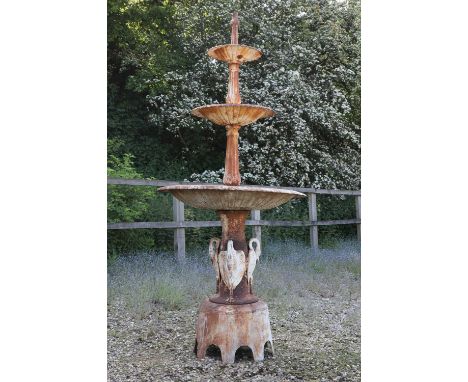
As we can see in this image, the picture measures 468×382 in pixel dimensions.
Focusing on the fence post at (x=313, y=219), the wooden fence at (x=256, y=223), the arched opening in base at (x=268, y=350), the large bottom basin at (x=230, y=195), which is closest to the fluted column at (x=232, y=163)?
the large bottom basin at (x=230, y=195)

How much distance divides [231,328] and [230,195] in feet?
2.51

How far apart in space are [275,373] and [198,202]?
103cm

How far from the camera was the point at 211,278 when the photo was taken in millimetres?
4613

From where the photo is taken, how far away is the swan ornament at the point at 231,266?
275 centimetres

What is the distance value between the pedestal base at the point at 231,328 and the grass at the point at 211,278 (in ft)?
3.21

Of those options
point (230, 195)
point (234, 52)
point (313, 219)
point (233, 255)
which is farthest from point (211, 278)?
point (234, 52)

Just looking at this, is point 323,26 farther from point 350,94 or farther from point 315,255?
point 315,255

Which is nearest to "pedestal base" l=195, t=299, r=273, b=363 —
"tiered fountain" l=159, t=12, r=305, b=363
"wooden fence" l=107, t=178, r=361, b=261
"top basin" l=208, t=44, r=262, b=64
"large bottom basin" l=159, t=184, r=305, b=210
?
"tiered fountain" l=159, t=12, r=305, b=363

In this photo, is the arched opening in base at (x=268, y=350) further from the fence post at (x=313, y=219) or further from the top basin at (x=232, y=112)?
the fence post at (x=313, y=219)

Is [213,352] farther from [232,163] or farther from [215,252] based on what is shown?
[232,163]

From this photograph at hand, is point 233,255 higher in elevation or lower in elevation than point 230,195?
lower
